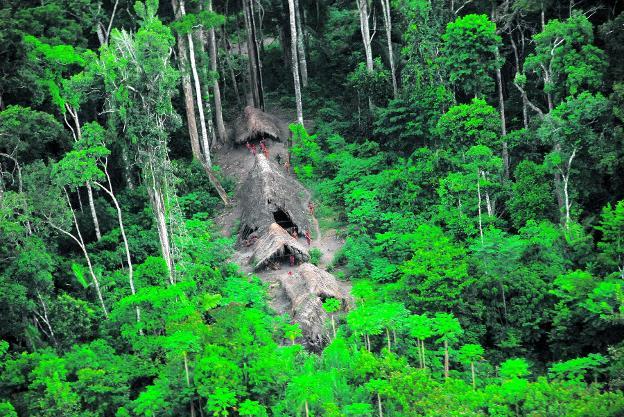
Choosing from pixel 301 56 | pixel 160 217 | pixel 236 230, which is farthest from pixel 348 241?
pixel 301 56

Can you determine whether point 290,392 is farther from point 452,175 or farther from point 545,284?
point 452,175

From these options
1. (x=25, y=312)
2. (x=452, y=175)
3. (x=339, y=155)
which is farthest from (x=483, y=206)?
(x=25, y=312)

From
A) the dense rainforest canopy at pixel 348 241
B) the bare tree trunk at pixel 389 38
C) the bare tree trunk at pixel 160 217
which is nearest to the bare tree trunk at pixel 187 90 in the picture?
the dense rainforest canopy at pixel 348 241

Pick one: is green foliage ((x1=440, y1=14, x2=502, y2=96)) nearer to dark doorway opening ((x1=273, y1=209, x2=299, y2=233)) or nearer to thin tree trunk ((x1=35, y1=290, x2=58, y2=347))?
dark doorway opening ((x1=273, y1=209, x2=299, y2=233))

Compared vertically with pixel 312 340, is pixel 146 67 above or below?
above

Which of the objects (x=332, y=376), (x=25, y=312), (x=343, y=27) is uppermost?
(x=343, y=27)

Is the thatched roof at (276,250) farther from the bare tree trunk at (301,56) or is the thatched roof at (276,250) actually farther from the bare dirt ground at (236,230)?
the bare tree trunk at (301,56)
